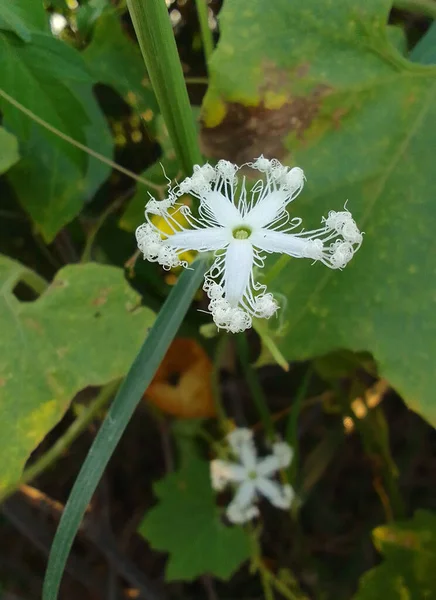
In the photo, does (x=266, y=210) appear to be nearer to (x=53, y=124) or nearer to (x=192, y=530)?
(x=53, y=124)

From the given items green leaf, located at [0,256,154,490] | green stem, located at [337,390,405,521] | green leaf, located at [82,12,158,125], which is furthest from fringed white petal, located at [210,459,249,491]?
green leaf, located at [82,12,158,125]

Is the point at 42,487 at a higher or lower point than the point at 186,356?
lower

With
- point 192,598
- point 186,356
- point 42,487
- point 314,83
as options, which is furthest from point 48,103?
point 192,598

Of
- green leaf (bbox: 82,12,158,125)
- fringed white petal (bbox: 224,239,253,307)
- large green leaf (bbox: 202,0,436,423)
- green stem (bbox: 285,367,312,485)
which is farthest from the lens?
green stem (bbox: 285,367,312,485)

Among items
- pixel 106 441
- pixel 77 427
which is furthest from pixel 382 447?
pixel 106 441

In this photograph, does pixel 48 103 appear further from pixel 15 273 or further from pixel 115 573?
pixel 115 573

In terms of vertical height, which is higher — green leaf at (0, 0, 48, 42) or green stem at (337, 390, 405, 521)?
green leaf at (0, 0, 48, 42)

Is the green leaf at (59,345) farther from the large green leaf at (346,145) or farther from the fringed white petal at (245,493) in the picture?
the fringed white petal at (245,493)

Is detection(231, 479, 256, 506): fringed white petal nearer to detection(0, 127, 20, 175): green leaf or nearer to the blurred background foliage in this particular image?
the blurred background foliage
